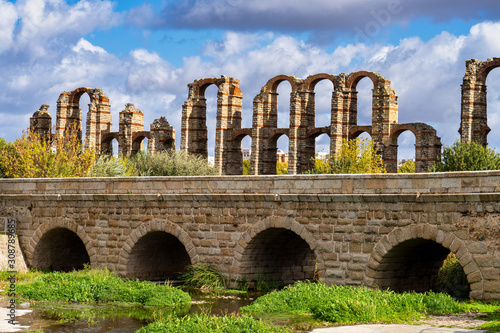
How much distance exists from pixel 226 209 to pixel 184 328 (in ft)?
27.6

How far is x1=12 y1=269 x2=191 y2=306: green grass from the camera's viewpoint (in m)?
20.6

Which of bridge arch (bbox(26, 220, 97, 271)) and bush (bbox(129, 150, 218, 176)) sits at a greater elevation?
bush (bbox(129, 150, 218, 176))

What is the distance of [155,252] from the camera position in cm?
2566

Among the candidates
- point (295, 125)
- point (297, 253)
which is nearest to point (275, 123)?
point (295, 125)

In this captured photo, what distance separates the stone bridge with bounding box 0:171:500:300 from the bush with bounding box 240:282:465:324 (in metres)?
1.23

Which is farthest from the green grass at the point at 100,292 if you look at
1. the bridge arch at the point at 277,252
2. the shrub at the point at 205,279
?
the bridge arch at the point at 277,252

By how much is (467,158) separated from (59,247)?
22685mm

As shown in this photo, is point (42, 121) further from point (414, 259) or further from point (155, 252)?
point (414, 259)

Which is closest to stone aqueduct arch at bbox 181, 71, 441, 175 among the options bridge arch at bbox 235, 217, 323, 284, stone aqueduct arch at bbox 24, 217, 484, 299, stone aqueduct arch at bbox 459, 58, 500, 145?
stone aqueduct arch at bbox 459, 58, 500, 145

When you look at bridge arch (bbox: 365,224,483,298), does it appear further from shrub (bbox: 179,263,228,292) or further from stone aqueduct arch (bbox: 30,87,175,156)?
stone aqueduct arch (bbox: 30,87,175,156)

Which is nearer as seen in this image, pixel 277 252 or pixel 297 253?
pixel 277 252

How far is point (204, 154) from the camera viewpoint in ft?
186

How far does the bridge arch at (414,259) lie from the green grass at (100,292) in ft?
17.2

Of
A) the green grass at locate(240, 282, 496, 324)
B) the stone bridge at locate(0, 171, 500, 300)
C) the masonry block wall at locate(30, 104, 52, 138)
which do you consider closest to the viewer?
the green grass at locate(240, 282, 496, 324)
